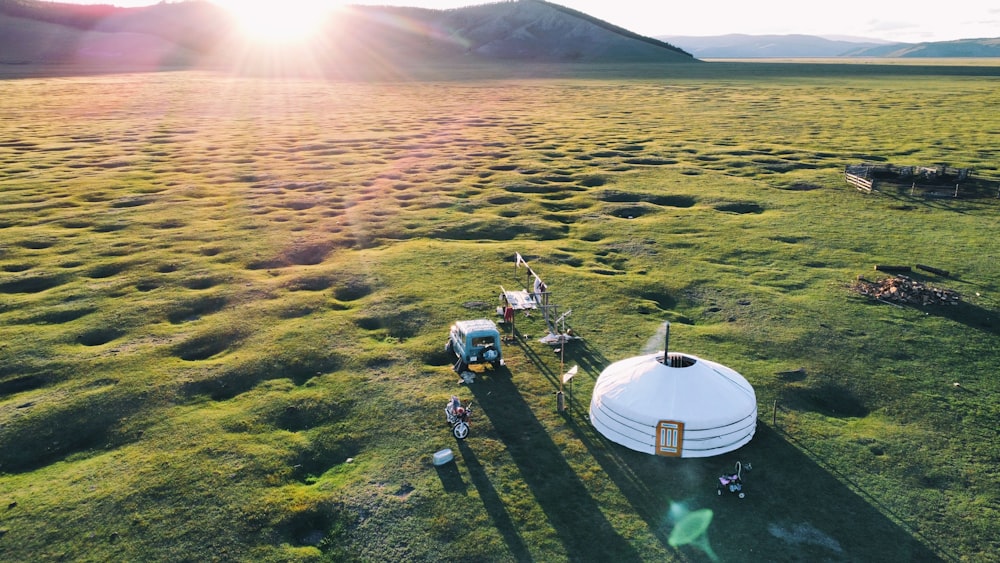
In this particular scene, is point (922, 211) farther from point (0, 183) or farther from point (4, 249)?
point (0, 183)

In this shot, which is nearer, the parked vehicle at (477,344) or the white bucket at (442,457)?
the white bucket at (442,457)

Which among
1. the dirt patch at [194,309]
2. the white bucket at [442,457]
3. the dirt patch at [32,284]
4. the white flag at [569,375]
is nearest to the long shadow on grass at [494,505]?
the white bucket at [442,457]

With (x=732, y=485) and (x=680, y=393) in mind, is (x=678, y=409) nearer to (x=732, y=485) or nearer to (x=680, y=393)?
(x=680, y=393)

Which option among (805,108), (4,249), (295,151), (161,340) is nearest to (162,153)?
(295,151)

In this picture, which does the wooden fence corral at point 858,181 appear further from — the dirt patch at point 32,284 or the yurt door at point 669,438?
the dirt patch at point 32,284

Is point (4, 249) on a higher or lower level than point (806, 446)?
higher

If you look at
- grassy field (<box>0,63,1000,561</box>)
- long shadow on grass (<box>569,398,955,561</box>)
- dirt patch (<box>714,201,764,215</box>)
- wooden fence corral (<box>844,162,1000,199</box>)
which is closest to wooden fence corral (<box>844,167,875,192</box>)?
wooden fence corral (<box>844,162,1000,199</box>)

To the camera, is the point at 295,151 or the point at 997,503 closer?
the point at 997,503
